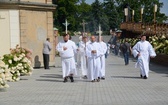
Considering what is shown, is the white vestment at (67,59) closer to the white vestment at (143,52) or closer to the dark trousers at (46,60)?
the white vestment at (143,52)

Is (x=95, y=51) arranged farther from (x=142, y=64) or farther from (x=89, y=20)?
(x=89, y=20)

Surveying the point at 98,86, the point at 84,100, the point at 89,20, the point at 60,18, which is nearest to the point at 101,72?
the point at 98,86

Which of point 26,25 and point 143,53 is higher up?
point 26,25

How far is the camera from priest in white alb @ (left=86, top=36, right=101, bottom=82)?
14.9 m

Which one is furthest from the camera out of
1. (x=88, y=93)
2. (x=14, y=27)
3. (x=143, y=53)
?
(x=14, y=27)

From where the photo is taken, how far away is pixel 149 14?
99938mm

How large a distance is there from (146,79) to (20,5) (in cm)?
796

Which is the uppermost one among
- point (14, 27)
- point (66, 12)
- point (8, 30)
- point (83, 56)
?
point (66, 12)

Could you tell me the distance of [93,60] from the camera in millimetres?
15016

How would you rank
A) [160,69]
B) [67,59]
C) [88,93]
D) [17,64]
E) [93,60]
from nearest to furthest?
[88,93] → [67,59] → [93,60] → [17,64] → [160,69]

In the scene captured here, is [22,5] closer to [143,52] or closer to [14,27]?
[14,27]

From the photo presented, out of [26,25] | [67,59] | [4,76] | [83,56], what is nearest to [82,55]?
[83,56]

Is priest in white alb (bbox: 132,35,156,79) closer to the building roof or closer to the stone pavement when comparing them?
the stone pavement

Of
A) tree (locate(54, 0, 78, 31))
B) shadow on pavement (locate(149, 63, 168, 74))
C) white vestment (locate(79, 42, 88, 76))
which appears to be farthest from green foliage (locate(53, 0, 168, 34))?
white vestment (locate(79, 42, 88, 76))
